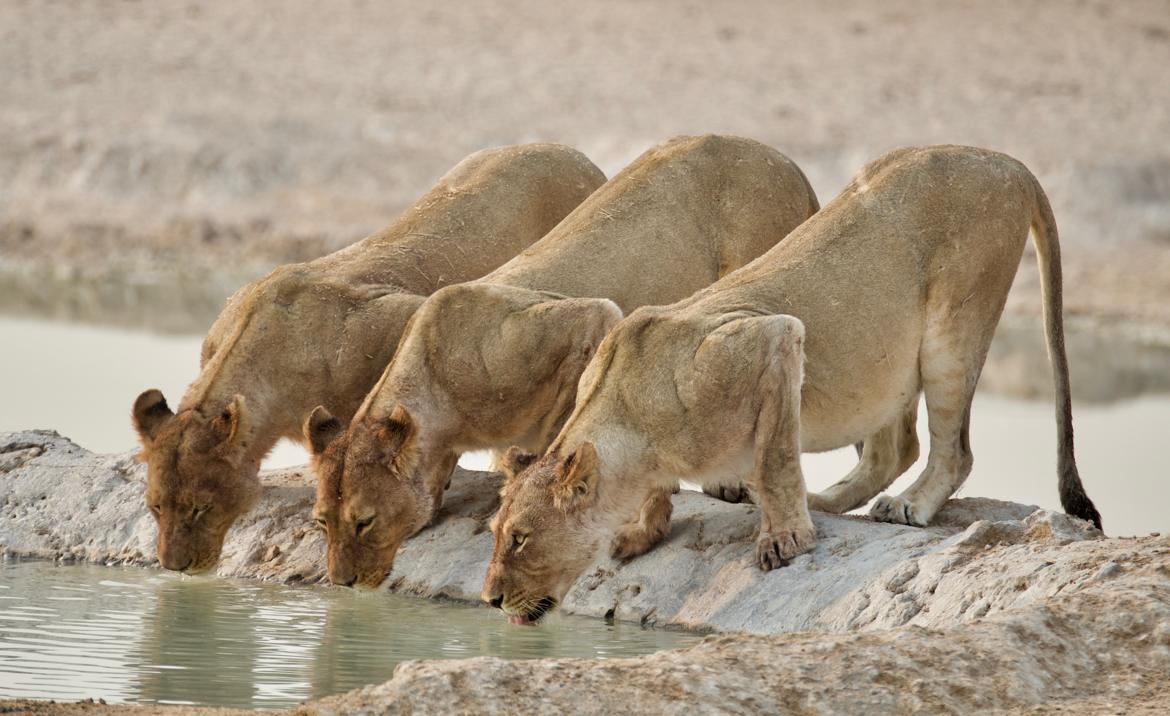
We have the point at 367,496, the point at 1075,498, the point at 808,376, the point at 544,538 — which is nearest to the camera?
the point at 544,538

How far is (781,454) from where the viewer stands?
9.74m

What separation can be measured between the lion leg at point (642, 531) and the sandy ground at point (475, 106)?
14798 mm

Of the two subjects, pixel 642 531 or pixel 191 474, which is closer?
pixel 642 531

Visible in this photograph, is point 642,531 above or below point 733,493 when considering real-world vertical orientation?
below

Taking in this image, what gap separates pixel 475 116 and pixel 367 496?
22995mm

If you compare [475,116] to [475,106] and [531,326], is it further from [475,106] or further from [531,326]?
[531,326]

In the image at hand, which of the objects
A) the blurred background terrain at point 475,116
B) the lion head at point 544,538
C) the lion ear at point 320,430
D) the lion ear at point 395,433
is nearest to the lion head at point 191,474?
the lion ear at point 320,430

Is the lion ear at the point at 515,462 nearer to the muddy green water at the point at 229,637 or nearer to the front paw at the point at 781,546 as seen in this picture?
the muddy green water at the point at 229,637

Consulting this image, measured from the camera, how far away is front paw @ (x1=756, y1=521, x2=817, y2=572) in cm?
982

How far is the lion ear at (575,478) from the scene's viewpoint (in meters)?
9.21

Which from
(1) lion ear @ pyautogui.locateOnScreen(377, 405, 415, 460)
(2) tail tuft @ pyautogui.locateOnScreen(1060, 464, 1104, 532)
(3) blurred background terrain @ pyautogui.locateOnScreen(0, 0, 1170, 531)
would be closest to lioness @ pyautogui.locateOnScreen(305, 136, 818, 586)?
(1) lion ear @ pyautogui.locateOnScreen(377, 405, 415, 460)

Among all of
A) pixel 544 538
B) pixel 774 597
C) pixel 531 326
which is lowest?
pixel 774 597

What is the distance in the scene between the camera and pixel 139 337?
22.9 m

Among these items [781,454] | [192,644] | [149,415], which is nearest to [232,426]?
[149,415]
